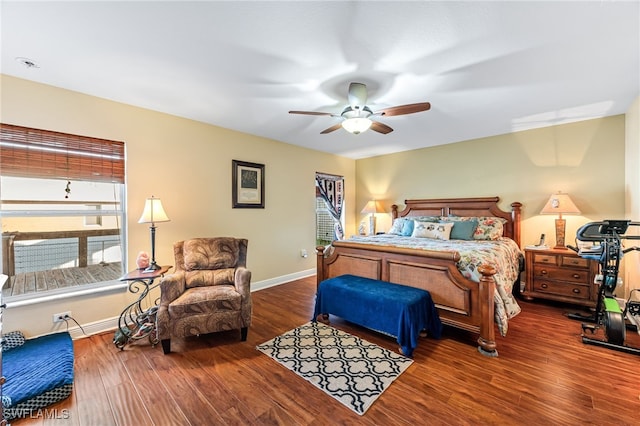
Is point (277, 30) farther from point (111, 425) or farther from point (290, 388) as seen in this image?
point (111, 425)

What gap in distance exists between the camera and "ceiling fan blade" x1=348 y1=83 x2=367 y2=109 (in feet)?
8.06

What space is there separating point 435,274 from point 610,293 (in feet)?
5.99

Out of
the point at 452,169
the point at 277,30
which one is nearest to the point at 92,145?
the point at 277,30

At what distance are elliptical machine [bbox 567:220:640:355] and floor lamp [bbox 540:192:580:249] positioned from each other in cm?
59

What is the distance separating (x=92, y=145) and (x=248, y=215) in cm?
202

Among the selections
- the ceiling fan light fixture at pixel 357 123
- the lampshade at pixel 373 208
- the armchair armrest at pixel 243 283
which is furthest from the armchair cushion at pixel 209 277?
the lampshade at pixel 373 208

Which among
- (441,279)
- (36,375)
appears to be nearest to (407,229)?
(441,279)

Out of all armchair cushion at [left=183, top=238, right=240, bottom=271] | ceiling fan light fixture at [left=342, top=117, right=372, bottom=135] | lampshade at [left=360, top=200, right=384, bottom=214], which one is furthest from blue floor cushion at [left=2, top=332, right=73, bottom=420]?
lampshade at [left=360, top=200, right=384, bottom=214]

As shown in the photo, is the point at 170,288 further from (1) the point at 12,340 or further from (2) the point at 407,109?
(2) the point at 407,109

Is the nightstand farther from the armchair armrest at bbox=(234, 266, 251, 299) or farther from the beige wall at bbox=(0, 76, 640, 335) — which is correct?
the armchair armrest at bbox=(234, 266, 251, 299)

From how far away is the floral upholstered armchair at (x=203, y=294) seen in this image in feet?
7.75

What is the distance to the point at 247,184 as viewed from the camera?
4.12 m

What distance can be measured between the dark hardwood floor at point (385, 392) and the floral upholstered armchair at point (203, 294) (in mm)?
216

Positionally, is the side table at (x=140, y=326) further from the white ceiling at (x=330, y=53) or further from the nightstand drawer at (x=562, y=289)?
the nightstand drawer at (x=562, y=289)
